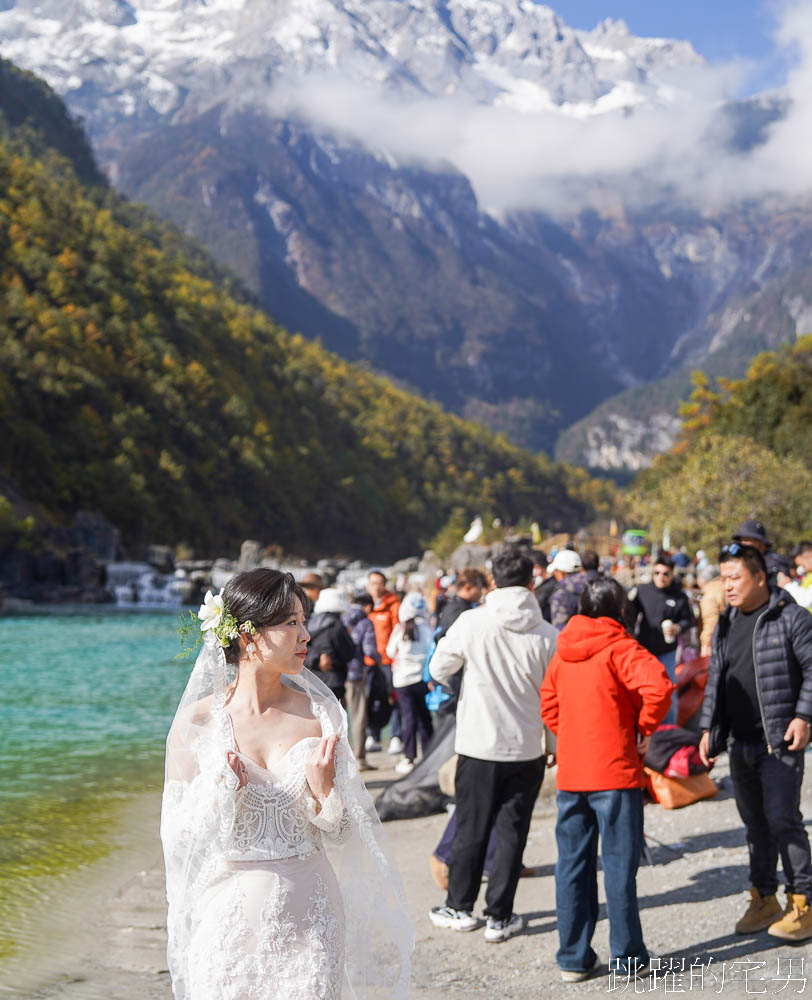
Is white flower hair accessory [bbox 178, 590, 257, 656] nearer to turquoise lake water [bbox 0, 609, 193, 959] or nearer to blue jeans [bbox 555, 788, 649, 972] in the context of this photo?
blue jeans [bbox 555, 788, 649, 972]

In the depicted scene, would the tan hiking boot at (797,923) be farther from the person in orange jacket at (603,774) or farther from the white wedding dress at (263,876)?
the white wedding dress at (263,876)

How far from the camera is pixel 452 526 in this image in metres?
66.5

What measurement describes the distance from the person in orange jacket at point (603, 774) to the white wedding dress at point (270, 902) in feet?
6.53

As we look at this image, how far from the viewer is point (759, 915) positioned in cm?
514

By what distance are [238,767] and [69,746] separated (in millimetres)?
10831

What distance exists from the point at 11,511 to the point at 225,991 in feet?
143

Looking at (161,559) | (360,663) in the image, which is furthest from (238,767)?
(161,559)

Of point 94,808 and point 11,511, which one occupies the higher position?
point 11,511

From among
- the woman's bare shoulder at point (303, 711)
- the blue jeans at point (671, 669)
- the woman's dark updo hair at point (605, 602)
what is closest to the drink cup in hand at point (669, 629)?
the blue jeans at point (671, 669)

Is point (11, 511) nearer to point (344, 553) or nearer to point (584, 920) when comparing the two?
point (584, 920)

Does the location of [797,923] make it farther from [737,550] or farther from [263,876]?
[263,876]

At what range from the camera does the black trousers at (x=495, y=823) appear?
5.34 m

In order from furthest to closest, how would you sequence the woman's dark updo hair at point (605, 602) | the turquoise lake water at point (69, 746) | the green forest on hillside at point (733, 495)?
the green forest on hillside at point (733, 495) → the turquoise lake water at point (69, 746) → the woman's dark updo hair at point (605, 602)

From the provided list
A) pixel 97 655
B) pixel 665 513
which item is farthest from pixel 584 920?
pixel 665 513
